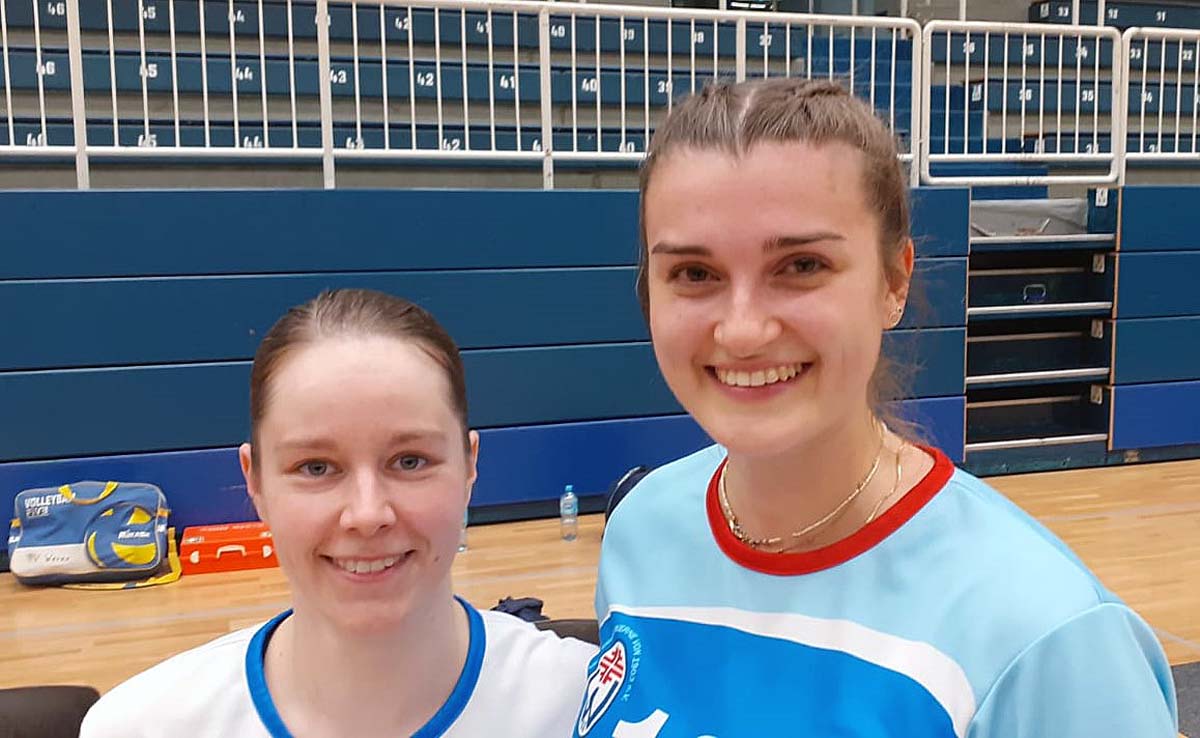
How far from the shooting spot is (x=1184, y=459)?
6.27m

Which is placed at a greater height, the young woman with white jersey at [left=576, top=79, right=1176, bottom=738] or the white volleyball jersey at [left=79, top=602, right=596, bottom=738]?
the young woman with white jersey at [left=576, top=79, right=1176, bottom=738]

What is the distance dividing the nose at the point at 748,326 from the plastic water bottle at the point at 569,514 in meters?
3.87

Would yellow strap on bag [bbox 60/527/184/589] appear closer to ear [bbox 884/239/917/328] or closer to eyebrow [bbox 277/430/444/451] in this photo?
eyebrow [bbox 277/430/444/451]

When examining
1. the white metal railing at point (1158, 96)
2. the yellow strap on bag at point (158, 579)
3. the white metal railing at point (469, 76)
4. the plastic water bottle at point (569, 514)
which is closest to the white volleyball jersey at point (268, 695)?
the yellow strap on bag at point (158, 579)

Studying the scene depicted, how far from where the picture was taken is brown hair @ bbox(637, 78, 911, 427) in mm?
1063

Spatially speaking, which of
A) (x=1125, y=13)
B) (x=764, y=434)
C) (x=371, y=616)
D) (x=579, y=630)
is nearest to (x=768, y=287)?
(x=764, y=434)

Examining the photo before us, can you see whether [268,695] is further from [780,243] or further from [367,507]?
[780,243]

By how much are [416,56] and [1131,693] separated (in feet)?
21.8

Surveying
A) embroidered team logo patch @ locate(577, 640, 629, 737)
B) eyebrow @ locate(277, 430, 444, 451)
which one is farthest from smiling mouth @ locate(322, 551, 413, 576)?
embroidered team logo patch @ locate(577, 640, 629, 737)

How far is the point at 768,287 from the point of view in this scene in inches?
41.6

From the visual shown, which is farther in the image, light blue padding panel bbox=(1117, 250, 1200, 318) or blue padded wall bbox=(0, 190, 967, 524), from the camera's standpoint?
light blue padding panel bbox=(1117, 250, 1200, 318)

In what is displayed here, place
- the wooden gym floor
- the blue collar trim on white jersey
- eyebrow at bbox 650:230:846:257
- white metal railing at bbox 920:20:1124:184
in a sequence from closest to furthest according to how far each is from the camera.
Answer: eyebrow at bbox 650:230:846:257
the blue collar trim on white jersey
the wooden gym floor
white metal railing at bbox 920:20:1124:184

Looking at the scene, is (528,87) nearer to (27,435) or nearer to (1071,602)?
(27,435)

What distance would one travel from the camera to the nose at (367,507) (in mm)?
1188
